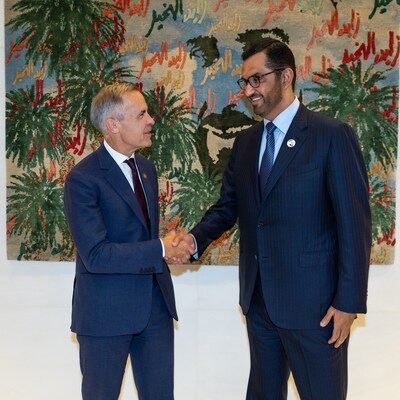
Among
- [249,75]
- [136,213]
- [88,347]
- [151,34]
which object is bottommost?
[88,347]

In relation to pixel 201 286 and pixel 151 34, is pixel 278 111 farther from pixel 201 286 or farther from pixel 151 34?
pixel 201 286

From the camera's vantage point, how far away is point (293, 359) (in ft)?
6.40

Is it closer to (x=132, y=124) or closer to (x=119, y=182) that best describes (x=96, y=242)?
(x=119, y=182)

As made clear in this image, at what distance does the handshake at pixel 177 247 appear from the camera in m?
1.99

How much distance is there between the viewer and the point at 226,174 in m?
2.33

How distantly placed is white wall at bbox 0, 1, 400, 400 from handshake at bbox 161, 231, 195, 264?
27.4 inches

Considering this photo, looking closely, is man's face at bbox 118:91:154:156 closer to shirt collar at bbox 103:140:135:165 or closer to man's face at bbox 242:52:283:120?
shirt collar at bbox 103:140:135:165

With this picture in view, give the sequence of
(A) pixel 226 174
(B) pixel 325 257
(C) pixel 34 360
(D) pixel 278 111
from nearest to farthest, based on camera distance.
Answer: (B) pixel 325 257
(D) pixel 278 111
(A) pixel 226 174
(C) pixel 34 360

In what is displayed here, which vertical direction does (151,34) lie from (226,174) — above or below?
above

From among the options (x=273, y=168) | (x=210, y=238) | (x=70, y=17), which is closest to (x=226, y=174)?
(x=210, y=238)

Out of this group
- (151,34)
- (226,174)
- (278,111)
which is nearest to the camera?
(278,111)

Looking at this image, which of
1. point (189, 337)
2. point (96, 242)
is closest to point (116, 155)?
point (96, 242)

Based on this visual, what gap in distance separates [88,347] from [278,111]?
113 cm

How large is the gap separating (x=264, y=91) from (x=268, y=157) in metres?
0.25
